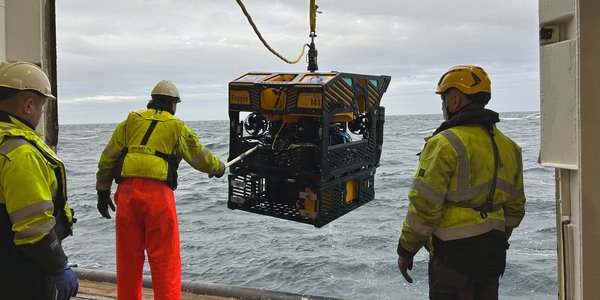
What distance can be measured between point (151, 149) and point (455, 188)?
6.98ft

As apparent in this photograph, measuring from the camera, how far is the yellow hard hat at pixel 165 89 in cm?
385

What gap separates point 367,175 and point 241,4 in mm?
1534

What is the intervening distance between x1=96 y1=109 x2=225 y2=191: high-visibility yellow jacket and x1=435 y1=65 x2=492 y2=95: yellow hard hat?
70.4 inches

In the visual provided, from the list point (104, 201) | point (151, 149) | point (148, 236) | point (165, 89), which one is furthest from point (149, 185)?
point (165, 89)

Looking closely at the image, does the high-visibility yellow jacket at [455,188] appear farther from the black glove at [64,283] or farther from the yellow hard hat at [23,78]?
the yellow hard hat at [23,78]

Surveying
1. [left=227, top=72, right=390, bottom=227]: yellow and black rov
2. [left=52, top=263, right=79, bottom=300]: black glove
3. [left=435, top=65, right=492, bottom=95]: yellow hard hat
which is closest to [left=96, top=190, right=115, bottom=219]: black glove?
[left=227, top=72, right=390, bottom=227]: yellow and black rov

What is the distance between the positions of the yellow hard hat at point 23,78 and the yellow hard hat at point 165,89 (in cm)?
147

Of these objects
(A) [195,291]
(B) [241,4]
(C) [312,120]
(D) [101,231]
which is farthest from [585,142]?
(D) [101,231]

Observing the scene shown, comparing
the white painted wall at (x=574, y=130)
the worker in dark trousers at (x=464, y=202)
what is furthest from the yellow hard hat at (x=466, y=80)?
the white painted wall at (x=574, y=130)

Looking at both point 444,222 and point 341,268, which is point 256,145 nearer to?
point 444,222

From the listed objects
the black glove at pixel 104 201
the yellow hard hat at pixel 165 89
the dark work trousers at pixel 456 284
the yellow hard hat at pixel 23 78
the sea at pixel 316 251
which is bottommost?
the sea at pixel 316 251

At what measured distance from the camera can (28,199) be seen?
6.90 feet

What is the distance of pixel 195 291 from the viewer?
4.56 metres

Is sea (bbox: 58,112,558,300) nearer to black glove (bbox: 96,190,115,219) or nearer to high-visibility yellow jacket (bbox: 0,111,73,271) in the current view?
black glove (bbox: 96,190,115,219)
